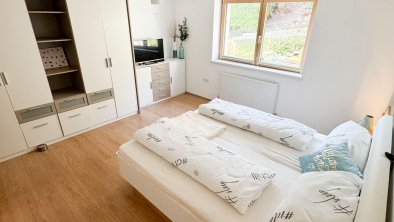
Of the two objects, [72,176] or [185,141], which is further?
[72,176]

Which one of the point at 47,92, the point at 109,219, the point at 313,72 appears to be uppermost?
the point at 313,72

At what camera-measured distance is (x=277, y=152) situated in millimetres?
1833

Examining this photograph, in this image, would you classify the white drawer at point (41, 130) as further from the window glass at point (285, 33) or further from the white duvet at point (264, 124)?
the window glass at point (285, 33)

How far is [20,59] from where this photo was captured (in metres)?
2.27

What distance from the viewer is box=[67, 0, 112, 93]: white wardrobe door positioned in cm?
254

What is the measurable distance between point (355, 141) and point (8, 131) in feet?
11.5

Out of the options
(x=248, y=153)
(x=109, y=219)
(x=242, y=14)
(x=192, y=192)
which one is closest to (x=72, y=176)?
(x=109, y=219)

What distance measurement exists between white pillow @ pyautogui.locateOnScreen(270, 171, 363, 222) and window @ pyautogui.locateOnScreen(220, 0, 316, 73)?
225 cm

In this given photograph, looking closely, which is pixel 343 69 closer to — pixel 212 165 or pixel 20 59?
pixel 212 165

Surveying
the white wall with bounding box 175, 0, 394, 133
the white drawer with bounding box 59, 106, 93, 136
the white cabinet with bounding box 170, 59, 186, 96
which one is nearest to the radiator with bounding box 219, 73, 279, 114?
the white wall with bounding box 175, 0, 394, 133

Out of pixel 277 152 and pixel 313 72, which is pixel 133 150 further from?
pixel 313 72

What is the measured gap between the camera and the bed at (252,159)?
1068 millimetres

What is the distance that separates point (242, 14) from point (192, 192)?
Answer: 318cm

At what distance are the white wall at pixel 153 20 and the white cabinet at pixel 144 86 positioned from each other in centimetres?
64
